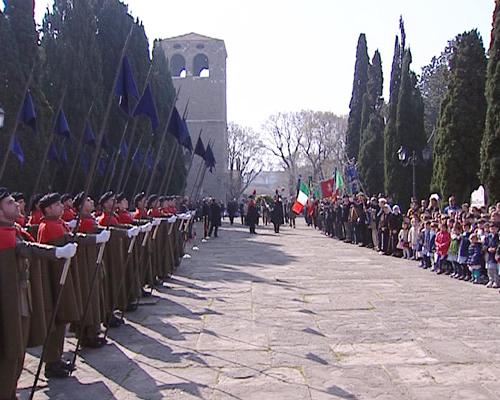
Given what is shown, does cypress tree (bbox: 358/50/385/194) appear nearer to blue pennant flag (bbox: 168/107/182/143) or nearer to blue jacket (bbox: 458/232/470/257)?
blue jacket (bbox: 458/232/470/257)

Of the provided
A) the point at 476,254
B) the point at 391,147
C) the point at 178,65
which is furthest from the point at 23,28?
the point at 178,65

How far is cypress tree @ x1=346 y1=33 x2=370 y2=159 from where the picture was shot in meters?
45.9

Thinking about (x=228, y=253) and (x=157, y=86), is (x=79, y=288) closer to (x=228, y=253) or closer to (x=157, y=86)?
(x=228, y=253)

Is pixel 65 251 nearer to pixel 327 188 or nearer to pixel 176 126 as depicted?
pixel 176 126

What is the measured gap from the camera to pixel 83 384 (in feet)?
21.4

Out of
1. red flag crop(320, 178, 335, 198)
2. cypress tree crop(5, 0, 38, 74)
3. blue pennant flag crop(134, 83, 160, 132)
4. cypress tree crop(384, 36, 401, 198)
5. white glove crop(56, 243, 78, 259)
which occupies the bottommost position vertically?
white glove crop(56, 243, 78, 259)

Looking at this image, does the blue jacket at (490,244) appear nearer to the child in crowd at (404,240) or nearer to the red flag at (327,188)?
the child in crowd at (404,240)

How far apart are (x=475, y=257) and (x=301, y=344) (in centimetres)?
673

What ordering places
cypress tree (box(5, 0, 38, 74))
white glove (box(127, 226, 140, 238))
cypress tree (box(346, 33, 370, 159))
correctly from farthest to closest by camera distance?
cypress tree (box(346, 33, 370, 159)) → cypress tree (box(5, 0, 38, 74)) → white glove (box(127, 226, 140, 238))

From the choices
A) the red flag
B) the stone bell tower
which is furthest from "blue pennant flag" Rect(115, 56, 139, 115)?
the stone bell tower

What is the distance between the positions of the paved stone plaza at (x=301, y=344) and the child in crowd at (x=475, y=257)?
366mm

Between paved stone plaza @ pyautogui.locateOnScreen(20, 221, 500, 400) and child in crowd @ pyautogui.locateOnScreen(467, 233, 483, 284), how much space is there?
366mm

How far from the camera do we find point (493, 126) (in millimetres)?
19234

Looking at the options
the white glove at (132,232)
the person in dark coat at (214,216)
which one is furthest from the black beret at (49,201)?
the person in dark coat at (214,216)
